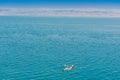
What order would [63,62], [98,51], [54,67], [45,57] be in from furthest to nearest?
[98,51], [45,57], [63,62], [54,67]

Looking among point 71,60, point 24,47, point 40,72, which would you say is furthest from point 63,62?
point 24,47

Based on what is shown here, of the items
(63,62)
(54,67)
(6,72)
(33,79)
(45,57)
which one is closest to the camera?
(33,79)

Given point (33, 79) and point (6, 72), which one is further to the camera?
point (6, 72)

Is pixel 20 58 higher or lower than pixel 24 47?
lower

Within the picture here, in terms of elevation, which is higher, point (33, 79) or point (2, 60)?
point (2, 60)

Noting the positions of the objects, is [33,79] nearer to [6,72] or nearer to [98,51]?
[6,72]

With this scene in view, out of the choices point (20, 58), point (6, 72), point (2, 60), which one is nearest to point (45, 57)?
point (20, 58)

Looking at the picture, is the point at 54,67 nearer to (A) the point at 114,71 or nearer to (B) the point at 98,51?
(A) the point at 114,71

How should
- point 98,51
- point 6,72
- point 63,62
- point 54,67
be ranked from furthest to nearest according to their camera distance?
point 98,51, point 63,62, point 54,67, point 6,72

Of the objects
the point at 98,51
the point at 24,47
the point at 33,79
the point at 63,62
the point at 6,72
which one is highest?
the point at 24,47
